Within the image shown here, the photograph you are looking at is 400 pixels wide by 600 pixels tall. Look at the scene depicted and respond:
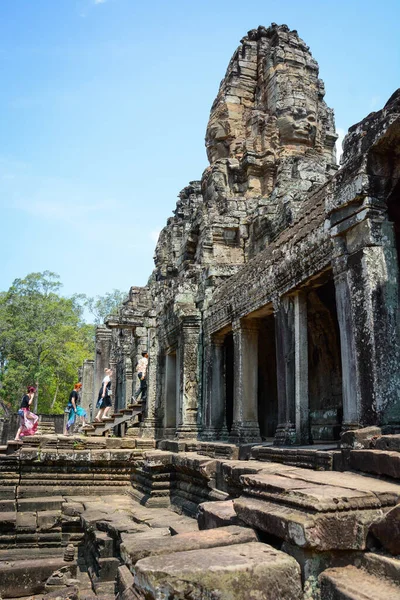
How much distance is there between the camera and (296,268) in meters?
7.12

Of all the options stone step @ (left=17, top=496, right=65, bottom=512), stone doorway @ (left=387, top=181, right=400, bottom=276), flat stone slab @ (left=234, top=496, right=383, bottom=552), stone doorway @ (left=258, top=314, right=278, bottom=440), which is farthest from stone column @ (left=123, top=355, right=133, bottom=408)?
flat stone slab @ (left=234, top=496, right=383, bottom=552)

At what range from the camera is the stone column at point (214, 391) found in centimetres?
1042

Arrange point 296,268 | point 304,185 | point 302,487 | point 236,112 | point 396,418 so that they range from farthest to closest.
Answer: point 236,112 < point 304,185 < point 296,268 < point 396,418 < point 302,487

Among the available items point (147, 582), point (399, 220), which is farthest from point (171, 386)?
point (147, 582)

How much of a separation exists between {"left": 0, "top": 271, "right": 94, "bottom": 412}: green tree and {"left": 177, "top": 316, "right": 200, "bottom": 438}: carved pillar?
1141 inches

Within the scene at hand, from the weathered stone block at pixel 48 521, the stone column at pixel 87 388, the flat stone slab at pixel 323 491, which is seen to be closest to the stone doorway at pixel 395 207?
the flat stone slab at pixel 323 491

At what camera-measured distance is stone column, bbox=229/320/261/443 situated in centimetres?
916

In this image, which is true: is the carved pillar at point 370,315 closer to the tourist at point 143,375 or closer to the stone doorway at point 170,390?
the stone doorway at point 170,390

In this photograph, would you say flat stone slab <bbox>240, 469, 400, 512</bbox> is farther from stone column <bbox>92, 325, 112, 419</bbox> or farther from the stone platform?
stone column <bbox>92, 325, 112, 419</bbox>

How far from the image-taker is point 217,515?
143 inches

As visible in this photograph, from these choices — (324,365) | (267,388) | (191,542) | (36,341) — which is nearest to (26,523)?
(191,542)

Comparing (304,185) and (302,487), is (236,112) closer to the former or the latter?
(304,185)

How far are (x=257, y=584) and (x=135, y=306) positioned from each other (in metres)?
16.5

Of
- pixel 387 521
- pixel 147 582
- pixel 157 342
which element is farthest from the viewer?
pixel 157 342
